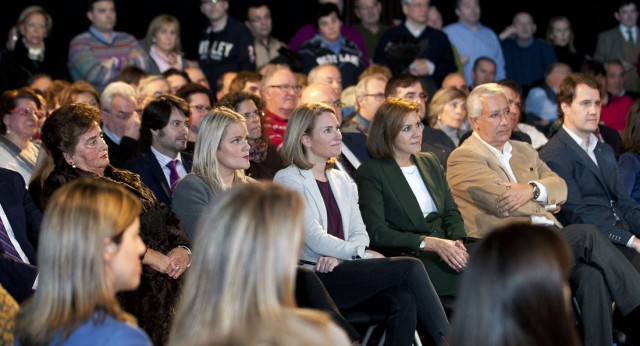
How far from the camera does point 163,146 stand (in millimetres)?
5496

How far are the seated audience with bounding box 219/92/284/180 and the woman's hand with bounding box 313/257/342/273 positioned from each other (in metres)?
1.10

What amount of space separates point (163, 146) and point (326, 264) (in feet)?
4.02

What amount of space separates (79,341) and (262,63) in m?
6.30

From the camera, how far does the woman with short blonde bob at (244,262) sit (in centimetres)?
244

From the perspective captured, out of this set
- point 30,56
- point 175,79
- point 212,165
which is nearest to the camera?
point 212,165

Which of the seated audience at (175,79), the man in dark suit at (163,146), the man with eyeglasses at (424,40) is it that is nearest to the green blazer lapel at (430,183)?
the man in dark suit at (163,146)

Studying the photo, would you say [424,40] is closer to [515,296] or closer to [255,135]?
[255,135]

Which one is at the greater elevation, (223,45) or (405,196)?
(223,45)

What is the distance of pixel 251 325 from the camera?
2275 mm

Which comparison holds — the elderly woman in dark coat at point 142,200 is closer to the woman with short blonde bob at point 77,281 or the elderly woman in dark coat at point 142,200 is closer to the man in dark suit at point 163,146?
the man in dark suit at point 163,146

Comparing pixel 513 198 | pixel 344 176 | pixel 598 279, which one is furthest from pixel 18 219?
pixel 598 279

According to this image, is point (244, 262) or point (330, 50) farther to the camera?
point (330, 50)

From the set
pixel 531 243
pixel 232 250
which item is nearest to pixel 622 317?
pixel 531 243

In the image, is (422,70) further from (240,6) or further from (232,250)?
(232,250)
